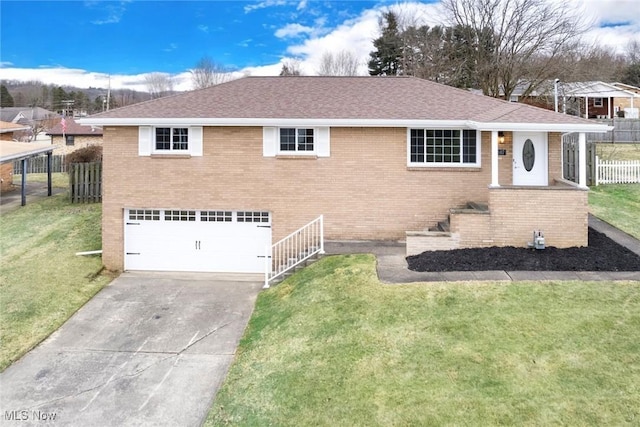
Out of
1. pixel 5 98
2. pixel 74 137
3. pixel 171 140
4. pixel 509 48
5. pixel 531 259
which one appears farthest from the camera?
pixel 5 98

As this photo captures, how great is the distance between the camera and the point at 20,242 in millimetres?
14203

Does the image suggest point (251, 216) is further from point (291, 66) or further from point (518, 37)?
point (291, 66)

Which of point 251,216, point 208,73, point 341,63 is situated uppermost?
point 208,73

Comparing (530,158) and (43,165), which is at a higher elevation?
(43,165)

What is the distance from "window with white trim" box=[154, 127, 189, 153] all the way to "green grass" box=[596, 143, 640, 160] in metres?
22.7

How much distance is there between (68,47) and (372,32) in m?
29.3

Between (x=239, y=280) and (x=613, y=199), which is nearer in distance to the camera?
(x=239, y=280)

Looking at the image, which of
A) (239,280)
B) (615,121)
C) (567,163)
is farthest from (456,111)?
(615,121)

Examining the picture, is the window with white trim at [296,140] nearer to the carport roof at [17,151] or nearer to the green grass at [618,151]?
the carport roof at [17,151]

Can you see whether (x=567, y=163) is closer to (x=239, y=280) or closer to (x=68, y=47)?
(x=239, y=280)

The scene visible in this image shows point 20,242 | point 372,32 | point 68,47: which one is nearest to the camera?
point 20,242

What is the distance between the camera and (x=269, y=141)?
12461mm

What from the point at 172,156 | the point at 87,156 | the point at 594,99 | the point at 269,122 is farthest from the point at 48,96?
the point at 269,122

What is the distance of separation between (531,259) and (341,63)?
143 feet
